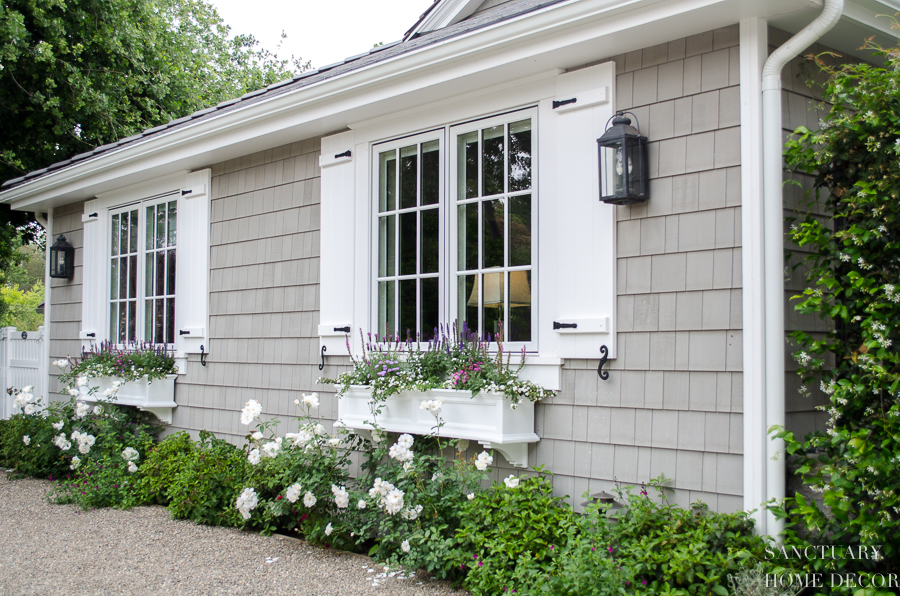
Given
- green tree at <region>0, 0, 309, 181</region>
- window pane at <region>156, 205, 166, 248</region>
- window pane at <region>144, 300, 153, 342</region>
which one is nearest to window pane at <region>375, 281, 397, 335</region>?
window pane at <region>156, 205, 166, 248</region>

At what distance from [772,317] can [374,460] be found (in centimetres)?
230

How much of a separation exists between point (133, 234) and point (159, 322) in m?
0.93

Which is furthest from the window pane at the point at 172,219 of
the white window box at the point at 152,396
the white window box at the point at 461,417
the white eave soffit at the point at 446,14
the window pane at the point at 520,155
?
the window pane at the point at 520,155

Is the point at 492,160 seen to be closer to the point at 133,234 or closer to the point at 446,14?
the point at 446,14

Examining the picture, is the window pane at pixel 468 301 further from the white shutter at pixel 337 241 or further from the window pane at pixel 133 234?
the window pane at pixel 133 234

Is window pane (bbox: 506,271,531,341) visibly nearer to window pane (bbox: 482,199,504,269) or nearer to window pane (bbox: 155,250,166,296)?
window pane (bbox: 482,199,504,269)

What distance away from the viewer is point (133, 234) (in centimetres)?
655

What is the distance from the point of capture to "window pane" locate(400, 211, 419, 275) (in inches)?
173

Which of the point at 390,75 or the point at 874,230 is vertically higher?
the point at 390,75

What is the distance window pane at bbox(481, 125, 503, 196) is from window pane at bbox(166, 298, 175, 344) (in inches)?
132

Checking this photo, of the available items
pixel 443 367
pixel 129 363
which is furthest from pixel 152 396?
pixel 443 367

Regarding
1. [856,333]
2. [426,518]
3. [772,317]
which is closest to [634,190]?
[772,317]

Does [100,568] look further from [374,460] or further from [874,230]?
[874,230]

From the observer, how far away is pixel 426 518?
3.66 metres
